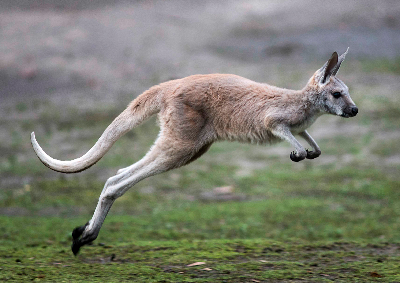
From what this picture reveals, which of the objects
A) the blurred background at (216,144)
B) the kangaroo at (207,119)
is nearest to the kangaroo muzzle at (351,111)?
the kangaroo at (207,119)

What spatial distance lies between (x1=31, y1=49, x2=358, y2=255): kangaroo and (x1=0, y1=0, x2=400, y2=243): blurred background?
5.99ft

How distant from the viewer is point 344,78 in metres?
13.9

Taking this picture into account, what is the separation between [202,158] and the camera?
10.8 metres

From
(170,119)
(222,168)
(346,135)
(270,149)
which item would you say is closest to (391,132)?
(346,135)

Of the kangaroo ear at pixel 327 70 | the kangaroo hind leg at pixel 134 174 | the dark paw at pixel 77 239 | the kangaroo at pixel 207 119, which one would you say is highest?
the kangaroo ear at pixel 327 70

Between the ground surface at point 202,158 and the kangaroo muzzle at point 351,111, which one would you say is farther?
the ground surface at point 202,158

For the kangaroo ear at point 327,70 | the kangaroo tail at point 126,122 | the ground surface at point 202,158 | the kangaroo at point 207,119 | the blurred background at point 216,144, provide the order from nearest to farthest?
the kangaroo ear at point 327,70
the kangaroo at point 207,119
the kangaroo tail at point 126,122
the ground surface at point 202,158
the blurred background at point 216,144

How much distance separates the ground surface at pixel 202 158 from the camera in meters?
5.16

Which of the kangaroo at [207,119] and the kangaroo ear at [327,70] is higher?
the kangaroo ear at [327,70]

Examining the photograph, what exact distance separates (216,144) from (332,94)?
707cm

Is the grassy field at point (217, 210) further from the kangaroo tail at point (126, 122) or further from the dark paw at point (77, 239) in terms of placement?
the kangaroo tail at point (126, 122)

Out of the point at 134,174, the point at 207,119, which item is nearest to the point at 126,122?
the point at 134,174

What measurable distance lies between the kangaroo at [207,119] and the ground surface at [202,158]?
2.80 ft

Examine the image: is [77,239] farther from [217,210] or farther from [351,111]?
[217,210]
